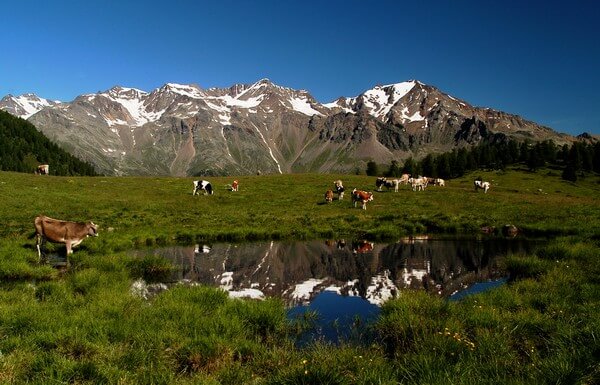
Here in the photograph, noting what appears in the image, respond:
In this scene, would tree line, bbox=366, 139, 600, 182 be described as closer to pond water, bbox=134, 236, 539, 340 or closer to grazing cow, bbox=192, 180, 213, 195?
grazing cow, bbox=192, 180, 213, 195

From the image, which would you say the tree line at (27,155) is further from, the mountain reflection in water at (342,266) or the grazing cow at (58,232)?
the mountain reflection in water at (342,266)

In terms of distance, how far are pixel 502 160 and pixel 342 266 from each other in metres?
162

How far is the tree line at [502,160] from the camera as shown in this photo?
141 m

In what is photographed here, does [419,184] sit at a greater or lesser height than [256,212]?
greater

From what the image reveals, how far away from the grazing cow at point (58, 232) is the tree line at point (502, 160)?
12170 centimetres

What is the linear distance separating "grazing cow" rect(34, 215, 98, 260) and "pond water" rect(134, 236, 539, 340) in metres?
3.49

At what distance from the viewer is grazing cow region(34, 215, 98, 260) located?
73.5 feet

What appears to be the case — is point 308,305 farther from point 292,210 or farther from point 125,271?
point 292,210

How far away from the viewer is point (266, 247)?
27859 millimetres

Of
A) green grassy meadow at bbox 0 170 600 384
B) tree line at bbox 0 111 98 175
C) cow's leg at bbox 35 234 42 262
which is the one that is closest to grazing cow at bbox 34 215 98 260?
cow's leg at bbox 35 234 42 262

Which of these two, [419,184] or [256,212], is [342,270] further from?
[419,184]

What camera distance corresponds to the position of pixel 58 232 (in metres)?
22.6

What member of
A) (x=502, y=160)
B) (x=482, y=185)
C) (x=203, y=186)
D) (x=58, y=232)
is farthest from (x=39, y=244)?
(x=502, y=160)

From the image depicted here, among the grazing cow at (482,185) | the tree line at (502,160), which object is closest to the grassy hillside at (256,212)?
the grazing cow at (482,185)
